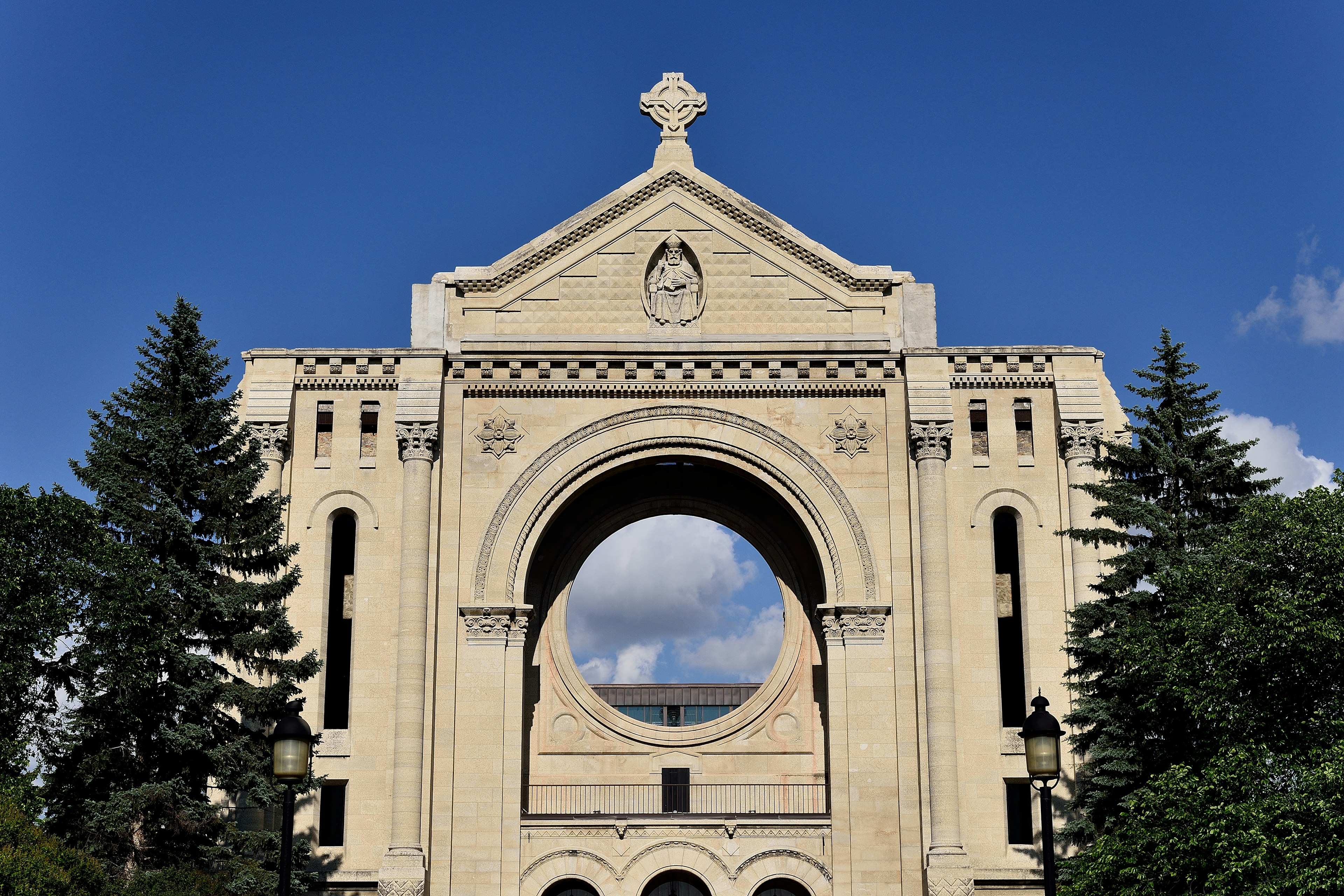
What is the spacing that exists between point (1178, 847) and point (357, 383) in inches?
797

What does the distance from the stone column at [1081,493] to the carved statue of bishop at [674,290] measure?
893cm

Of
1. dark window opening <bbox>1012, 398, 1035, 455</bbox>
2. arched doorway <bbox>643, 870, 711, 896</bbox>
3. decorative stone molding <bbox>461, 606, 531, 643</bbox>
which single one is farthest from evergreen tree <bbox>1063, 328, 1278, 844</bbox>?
decorative stone molding <bbox>461, 606, 531, 643</bbox>

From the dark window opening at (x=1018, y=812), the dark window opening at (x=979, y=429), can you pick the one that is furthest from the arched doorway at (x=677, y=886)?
the dark window opening at (x=979, y=429)

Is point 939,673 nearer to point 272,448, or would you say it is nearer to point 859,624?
point 859,624

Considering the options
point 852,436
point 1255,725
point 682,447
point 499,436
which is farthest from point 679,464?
point 1255,725

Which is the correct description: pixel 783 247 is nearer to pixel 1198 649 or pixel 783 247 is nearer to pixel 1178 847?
pixel 1198 649

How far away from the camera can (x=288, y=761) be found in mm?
19141

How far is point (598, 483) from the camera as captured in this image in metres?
36.3

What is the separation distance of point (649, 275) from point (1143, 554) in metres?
13.1

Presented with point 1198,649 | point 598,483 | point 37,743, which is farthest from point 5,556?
point 1198,649

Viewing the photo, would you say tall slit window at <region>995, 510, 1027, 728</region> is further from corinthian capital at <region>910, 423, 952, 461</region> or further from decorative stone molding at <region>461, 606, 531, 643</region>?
decorative stone molding at <region>461, 606, 531, 643</region>

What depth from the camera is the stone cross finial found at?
36.8m

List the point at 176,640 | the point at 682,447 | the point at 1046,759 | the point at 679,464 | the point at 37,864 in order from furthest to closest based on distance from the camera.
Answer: the point at 679,464, the point at 682,447, the point at 176,640, the point at 37,864, the point at 1046,759

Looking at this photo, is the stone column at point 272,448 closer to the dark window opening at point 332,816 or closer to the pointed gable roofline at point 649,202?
the pointed gable roofline at point 649,202
